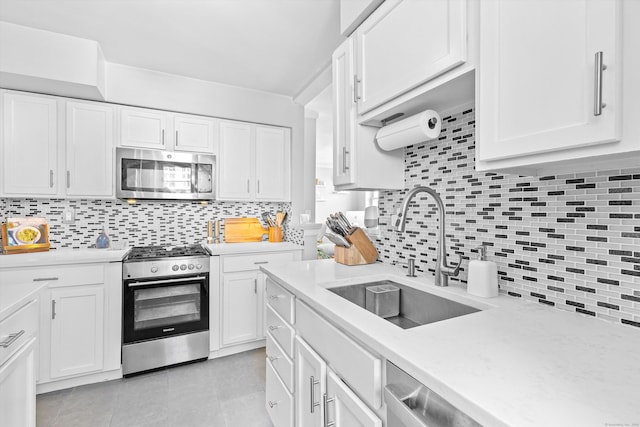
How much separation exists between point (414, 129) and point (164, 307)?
7.79 ft

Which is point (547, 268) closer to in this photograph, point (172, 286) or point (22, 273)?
point (172, 286)

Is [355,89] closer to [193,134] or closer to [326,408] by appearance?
[326,408]

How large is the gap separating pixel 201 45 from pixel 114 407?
2739 mm

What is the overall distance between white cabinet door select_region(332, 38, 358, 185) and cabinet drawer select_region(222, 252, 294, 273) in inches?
54.3

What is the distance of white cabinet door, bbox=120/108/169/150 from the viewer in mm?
2648

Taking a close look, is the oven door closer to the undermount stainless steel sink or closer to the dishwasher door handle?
the undermount stainless steel sink

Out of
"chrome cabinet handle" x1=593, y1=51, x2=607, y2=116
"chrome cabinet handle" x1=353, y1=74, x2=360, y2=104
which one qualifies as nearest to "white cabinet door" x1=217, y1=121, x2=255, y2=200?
"chrome cabinet handle" x1=353, y1=74, x2=360, y2=104

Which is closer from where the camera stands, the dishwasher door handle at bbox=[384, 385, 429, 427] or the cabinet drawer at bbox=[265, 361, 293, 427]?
the dishwasher door handle at bbox=[384, 385, 429, 427]

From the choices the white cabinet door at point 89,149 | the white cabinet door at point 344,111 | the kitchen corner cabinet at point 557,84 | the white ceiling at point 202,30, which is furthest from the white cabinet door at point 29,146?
the kitchen corner cabinet at point 557,84

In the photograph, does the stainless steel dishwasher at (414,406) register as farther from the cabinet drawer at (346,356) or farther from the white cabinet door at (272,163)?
the white cabinet door at (272,163)

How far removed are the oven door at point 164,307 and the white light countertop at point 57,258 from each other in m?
0.25

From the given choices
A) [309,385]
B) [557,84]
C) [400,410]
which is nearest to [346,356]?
[400,410]

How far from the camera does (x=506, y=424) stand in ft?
1.56

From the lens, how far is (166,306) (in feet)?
8.13
